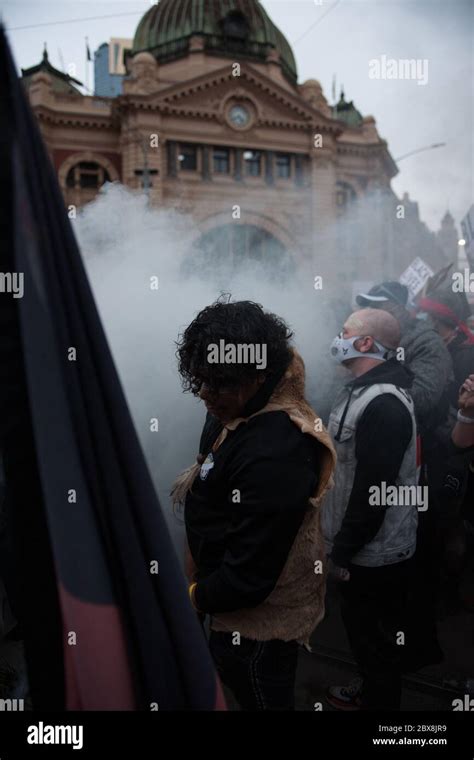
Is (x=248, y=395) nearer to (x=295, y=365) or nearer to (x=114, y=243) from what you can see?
(x=295, y=365)

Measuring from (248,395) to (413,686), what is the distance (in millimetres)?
1825

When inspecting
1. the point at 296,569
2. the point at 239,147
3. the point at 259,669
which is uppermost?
the point at 239,147

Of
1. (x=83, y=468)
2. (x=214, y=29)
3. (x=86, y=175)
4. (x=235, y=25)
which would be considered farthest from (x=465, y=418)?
(x=86, y=175)

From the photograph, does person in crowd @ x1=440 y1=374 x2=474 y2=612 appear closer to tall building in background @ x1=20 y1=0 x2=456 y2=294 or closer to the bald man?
the bald man

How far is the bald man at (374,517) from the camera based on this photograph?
2414 millimetres

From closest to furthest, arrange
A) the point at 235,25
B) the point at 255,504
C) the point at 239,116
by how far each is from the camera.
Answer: the point at 255,504 → the point at 235,25 → the point at 239,116

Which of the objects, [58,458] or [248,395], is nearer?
[58,458]

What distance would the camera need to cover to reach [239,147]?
9516mm

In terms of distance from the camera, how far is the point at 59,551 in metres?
1.28

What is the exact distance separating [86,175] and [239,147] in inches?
142

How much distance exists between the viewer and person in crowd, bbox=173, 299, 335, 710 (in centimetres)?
172

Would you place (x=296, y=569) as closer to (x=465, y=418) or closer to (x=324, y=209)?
(x=465, y=418)

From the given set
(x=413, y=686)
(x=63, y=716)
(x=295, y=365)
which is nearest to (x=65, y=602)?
(x=63, y=716)

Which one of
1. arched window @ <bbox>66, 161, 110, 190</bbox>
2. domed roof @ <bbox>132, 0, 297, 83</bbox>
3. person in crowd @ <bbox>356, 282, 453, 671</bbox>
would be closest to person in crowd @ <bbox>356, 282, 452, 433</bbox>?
person in crowd @ <bbox>356, 282, 453, 671</bbox>
